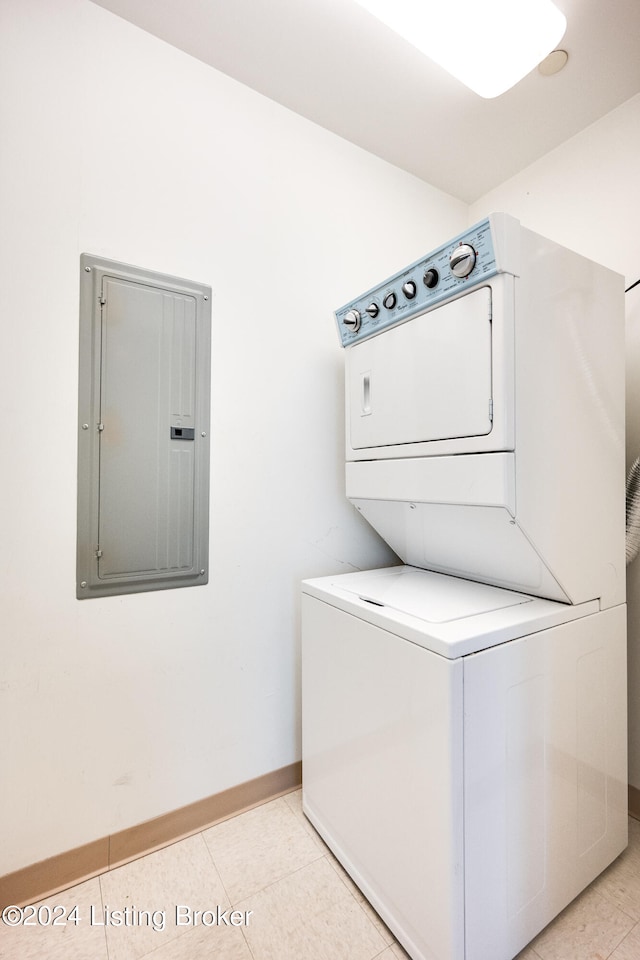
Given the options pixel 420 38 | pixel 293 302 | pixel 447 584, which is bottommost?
pixel 447 584

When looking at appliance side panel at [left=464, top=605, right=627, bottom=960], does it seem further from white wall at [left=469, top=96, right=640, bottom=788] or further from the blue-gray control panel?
the blue-gray control panel

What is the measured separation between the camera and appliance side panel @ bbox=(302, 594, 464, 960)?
105cm

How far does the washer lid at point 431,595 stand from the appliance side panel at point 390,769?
113 mm

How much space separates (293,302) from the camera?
1.89 metres

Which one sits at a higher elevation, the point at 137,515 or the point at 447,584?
the point at 137,515

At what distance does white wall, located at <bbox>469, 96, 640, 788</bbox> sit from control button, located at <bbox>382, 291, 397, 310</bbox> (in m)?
1.04

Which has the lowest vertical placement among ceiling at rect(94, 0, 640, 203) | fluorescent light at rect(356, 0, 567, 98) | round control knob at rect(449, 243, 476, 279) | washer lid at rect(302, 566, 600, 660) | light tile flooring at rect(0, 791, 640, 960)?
light tile flooring at rect(0, 791, 640, 960)

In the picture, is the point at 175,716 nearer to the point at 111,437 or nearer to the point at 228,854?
the point at 228,854

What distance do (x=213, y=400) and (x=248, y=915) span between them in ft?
5.49

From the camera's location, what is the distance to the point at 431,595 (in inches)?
57.9

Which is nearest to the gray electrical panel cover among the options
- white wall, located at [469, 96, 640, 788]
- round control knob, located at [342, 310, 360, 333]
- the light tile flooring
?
round control knob, located at [342, 310, 360, 333]

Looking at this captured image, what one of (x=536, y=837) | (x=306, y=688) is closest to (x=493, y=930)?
(x=536, y=837)

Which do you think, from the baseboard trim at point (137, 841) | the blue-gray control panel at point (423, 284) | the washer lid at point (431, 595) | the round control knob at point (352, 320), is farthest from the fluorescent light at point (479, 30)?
the baseboard trim at point (137, 841)

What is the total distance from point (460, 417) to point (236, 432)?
2.88ft
